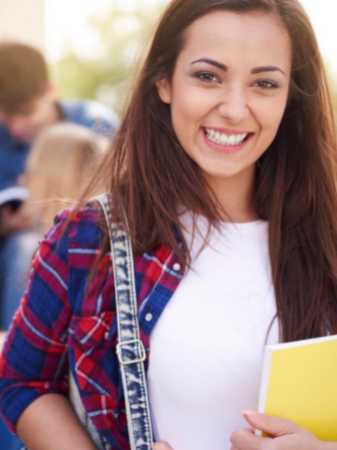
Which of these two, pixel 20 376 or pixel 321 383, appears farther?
pixel 20 376

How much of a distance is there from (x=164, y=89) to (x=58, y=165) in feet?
4.20

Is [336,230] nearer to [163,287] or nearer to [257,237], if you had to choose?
[257,237]

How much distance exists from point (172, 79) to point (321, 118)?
52cm

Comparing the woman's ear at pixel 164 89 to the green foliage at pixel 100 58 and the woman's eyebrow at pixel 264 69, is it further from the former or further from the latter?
the green foliage at pixel 100 58

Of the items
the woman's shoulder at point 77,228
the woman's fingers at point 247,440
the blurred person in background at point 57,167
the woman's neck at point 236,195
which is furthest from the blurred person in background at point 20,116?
the woman's fingers at point 247,440

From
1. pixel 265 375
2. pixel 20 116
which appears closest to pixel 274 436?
pixel 265 375

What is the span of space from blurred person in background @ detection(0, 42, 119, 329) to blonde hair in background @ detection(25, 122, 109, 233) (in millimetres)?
172

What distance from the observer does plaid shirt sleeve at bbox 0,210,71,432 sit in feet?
4.31

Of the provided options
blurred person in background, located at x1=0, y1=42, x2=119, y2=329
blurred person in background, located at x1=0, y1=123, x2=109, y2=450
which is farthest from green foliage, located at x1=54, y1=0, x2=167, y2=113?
blurred person in background, located at x1=0, y1=123, x2=109, y2=450

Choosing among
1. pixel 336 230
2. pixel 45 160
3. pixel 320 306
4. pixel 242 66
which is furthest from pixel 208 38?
pixel 45 160

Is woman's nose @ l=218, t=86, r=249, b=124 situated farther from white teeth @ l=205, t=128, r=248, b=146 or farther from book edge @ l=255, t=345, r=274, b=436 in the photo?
book edge @ l=255, t=345, r=274, b=436

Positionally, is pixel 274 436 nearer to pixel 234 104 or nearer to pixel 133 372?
pixel 133 372

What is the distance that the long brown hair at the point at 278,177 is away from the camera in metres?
1.34

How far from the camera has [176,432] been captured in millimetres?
1255
